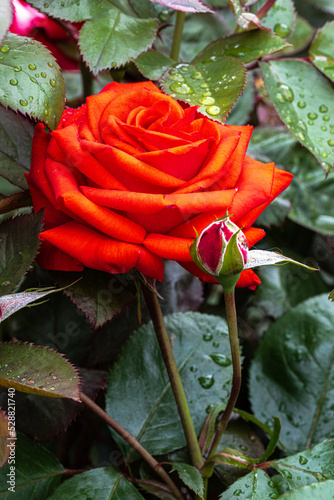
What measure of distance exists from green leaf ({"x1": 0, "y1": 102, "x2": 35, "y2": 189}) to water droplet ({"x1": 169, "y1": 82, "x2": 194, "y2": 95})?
0.54ft

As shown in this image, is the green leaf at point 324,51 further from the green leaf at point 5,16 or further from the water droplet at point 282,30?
the green leaf at point 5,16

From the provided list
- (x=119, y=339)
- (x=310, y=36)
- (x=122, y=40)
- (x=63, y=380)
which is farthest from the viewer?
(x=310, y=36)

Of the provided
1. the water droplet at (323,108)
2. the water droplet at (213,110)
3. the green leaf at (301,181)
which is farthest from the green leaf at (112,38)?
the green leaf at (301,181)

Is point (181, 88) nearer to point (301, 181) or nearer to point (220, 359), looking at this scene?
point (220, 359)

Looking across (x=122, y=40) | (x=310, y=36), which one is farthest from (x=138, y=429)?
(x=310, y=36)

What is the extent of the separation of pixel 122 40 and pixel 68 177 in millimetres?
195

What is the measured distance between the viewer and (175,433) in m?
0.56

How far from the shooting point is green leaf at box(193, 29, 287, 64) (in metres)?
0.58

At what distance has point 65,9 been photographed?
20.8 inches

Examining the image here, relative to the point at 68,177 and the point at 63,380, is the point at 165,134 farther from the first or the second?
the point at 63,380

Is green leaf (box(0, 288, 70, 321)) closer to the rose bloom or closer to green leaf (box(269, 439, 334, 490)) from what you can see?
the rose bloom

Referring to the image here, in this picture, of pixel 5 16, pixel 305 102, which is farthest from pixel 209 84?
pixel 5 16

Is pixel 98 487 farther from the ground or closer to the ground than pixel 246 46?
closer to the ground

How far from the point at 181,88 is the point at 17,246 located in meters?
0.24
